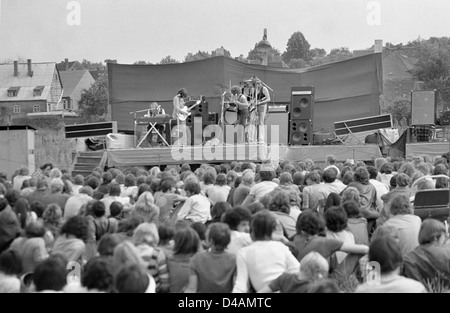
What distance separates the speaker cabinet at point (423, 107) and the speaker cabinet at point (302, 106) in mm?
2400

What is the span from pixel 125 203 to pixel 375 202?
2755 millimetres

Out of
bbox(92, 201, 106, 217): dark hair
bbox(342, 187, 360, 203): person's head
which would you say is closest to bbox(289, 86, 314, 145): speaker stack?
bbox(342, 187, 360, 203): person's head

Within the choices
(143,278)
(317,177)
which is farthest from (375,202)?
(143,278)

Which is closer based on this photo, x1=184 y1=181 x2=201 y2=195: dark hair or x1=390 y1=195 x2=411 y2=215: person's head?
x1=390 y1=195 x2=411 y2=215: person's head

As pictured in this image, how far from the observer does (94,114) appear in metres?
60.9

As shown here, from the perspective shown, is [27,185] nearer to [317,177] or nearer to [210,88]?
[317,177]

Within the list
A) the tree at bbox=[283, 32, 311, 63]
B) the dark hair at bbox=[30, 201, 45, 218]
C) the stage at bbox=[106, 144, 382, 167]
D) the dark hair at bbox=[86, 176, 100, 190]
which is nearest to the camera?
the dark hair at bbox=[30, 201, 45, 218]

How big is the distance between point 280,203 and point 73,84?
219 feet

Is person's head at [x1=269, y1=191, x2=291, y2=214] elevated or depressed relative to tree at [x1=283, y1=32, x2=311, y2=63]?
depressed

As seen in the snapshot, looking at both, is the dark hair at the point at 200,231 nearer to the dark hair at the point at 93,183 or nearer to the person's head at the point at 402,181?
the person's head at the point at 402,181

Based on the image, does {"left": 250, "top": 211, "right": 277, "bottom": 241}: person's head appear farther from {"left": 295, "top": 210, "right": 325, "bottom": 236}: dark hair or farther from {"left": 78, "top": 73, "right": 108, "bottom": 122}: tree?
{"left": 78, "top": 73, "right": 108, "bottom": 122}: tree

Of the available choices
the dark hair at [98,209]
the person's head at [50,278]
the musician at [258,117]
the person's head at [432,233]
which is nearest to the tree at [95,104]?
the musician at [258,117]

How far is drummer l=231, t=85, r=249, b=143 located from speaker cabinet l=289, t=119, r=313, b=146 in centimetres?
185

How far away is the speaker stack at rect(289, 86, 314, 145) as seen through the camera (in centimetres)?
1870
